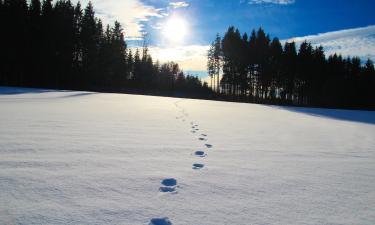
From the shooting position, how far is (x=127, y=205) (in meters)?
1.29

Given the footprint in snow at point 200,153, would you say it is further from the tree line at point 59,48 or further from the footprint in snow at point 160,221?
the tree line at point 59,48

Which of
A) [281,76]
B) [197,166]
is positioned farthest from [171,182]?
[281,76]

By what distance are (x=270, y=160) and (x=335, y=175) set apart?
1.85ft

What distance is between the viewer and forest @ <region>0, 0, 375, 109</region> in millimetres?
26219

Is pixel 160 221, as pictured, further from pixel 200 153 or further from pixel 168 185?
pixel 200 153

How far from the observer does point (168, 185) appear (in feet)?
5.36

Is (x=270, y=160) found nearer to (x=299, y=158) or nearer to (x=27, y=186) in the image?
(x=299, y=158)

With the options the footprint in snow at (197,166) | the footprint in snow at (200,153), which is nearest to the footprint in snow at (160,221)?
the footprint in snow at (197,166)

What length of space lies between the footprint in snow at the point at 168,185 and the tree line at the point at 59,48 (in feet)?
93.2

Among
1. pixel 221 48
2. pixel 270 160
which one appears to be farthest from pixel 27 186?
pixel 221 48

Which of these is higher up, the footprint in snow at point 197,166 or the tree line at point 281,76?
the tree line at point 281,76

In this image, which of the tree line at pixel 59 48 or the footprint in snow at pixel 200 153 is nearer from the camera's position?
the footprint in snow at pixel 200 153

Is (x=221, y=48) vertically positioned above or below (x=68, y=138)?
above

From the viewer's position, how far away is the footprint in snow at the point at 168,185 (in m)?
1.55
